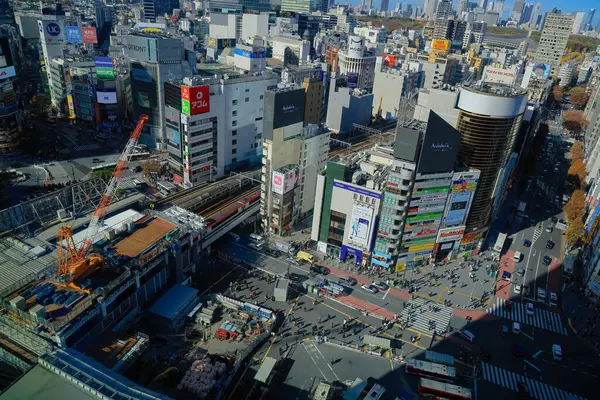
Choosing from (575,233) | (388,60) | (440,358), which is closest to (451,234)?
(440,358)

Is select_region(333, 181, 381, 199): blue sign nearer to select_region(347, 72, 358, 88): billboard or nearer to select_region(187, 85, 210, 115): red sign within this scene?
select_region(187, 85, 210, 115): red sign

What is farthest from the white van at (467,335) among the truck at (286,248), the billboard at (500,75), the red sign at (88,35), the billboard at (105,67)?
the red sign at (88,35)

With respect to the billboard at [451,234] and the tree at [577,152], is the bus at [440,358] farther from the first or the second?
the tree at [577,152]

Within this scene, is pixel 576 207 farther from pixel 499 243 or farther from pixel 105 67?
pixel 105 67

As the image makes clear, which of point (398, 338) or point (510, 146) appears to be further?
point (510, 146)

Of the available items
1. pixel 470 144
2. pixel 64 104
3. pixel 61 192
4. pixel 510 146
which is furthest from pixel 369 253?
pixel 64 104

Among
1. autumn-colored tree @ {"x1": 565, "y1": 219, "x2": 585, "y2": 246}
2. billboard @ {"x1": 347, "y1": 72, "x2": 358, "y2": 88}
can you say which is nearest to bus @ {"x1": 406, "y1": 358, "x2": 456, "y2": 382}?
autumn-colored tree @ {"x1": 565, "y1": 219, "x2": 585, "y2": 246}

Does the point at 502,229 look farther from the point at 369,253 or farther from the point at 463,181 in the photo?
the point at 369,253
